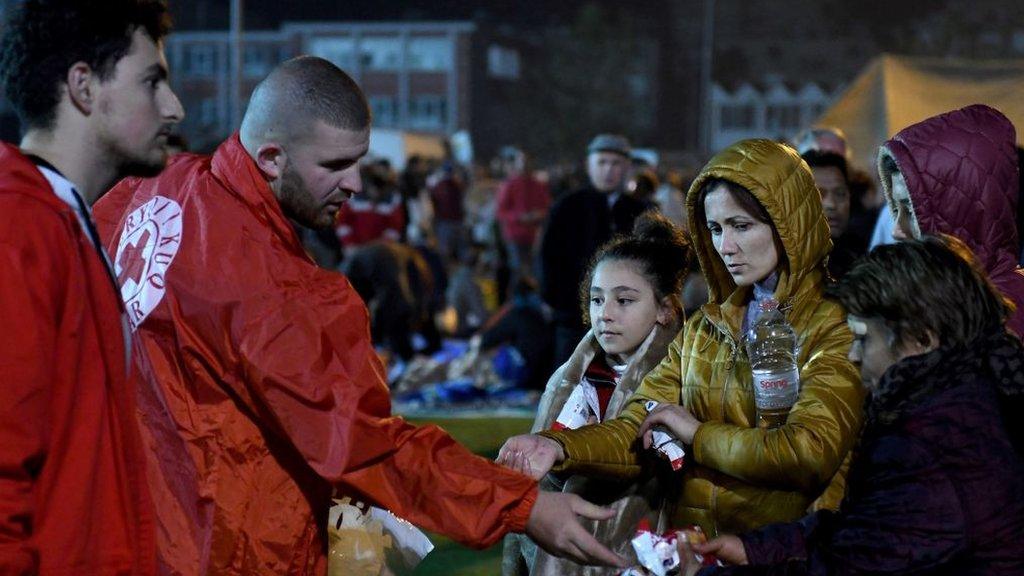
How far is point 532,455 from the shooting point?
4066 millimetres

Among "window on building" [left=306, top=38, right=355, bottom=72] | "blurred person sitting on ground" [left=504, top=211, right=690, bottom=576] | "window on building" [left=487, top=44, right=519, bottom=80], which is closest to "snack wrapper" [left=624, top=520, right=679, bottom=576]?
"blurred person sitting on ground" [left=504, top=211, right=690, bottom=576]

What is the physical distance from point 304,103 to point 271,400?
84cm

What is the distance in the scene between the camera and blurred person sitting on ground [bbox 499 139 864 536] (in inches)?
152

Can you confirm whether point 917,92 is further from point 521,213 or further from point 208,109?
point 208,109

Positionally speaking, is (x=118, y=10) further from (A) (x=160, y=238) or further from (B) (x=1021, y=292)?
(B) (x=1021, y=292)

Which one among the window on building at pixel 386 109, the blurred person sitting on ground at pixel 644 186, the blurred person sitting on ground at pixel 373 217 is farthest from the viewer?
the window on building at pixel 386 109

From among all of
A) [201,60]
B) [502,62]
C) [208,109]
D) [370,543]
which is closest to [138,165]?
[370,543]

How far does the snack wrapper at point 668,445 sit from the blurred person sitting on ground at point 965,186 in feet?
3.28

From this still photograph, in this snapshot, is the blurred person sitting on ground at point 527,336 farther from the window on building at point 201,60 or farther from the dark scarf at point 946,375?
the window on building at point 201,60

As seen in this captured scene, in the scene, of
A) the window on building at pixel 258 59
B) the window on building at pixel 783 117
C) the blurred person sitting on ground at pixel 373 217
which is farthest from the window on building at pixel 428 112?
the blurred person sitting on ground at pixel 373 217

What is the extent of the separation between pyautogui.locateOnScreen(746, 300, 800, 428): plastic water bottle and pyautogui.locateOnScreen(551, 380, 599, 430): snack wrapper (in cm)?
79

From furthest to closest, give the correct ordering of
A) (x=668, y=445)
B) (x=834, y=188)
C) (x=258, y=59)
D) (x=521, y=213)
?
1. (x=258, y=59)
2. (x=521, y=213)
3. (x=834, y=188)
4. (x=668, y=445)

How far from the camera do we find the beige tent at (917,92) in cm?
1341

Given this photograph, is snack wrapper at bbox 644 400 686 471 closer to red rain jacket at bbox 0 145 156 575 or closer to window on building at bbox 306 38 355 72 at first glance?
red rain jacket at bbox 0 145 156 575
